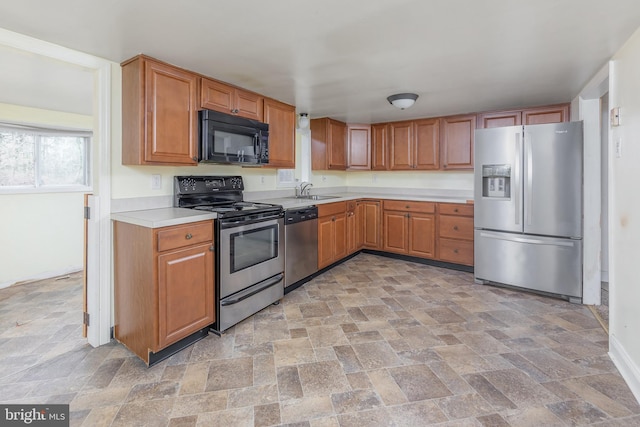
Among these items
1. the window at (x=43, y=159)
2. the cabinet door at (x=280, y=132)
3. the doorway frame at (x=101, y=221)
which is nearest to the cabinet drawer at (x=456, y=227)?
the cabinet door at (x=280, y=132)

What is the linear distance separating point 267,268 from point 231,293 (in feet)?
1.50

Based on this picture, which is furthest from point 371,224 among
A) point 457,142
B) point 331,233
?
point 457,142

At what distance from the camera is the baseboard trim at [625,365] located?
177cm

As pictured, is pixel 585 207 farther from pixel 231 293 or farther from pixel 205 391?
pixel 205 391

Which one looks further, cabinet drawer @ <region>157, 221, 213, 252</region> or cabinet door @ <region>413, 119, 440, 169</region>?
cabinet door @ <region>413, 119, 440, 169</region>

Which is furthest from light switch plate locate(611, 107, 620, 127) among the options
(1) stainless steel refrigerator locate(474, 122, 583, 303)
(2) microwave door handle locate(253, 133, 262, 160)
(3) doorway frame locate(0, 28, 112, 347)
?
(3) doorway frame locate(0, 28, 112, 347)

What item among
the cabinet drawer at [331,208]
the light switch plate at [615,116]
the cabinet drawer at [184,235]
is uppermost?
the light switch plate at [615,116]

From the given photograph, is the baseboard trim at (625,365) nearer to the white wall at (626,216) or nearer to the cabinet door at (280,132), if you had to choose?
the white wall at (626,216)

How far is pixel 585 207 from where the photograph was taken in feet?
9.96

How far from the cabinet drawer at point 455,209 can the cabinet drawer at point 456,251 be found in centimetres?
36

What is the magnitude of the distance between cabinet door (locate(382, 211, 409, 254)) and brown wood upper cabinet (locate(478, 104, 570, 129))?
160 centimetres

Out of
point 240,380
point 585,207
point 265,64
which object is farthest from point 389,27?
point 585,207

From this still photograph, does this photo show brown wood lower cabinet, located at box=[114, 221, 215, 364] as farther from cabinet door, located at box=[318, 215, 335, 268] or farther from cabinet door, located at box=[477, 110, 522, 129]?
cabinet door, located at box=[477, 110, 522, 129]

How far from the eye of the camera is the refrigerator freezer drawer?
308 centimetres
